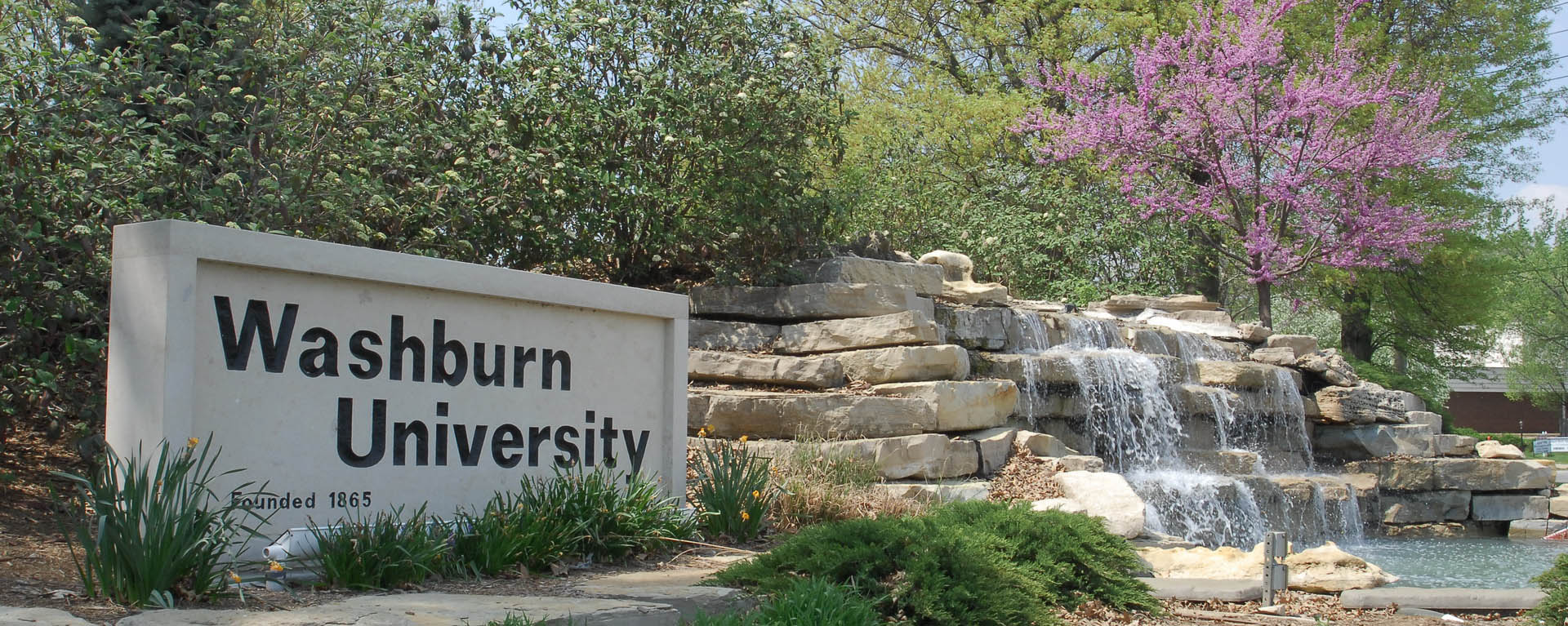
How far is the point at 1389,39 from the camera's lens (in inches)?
834

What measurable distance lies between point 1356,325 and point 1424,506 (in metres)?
9.46

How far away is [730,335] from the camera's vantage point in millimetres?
10555

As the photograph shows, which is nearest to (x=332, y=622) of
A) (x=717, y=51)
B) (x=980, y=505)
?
(x=980, y=505)

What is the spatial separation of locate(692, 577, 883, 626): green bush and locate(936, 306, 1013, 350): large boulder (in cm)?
669

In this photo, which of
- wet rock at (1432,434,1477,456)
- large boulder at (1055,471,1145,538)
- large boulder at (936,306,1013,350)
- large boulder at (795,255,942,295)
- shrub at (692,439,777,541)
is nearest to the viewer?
shrub at (692,439,777,541)

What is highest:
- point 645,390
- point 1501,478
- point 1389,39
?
point 1389,39

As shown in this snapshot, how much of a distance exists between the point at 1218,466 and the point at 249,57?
29.7 ft

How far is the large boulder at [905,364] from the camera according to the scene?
9781mm

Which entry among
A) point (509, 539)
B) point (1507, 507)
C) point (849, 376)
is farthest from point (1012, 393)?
point (1507, 507)

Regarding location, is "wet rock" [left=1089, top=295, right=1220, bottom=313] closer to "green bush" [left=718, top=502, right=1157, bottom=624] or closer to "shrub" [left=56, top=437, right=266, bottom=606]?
"green bush" [left=718, top=502, right=1157, bottom=624]

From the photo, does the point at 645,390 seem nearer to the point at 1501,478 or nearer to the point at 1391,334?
the point at 1501,478

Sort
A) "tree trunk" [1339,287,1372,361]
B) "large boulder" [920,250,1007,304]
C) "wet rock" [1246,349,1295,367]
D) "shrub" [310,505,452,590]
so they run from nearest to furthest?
"shrub" [310,505,452,590] → "large boulder" [920,250,1007,304] → "wet rock" [1246,349,1295,367] → "tree trunk" [1339,287,1372,361]

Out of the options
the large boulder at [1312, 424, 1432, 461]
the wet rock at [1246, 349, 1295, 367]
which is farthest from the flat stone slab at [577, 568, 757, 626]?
the large boulder at [1312, 424, 1432, 461]

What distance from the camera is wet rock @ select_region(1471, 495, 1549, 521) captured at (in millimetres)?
14055
